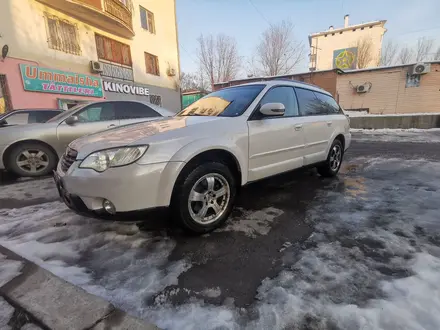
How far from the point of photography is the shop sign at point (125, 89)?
13.3 meters

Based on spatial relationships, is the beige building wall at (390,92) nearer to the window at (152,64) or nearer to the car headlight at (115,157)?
the window at (152,64)

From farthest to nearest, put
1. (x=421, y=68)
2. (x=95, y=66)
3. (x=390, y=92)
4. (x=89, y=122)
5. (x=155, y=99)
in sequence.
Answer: (x=155, y=99) → (x=390, y=92) → (x=421, y=68) → (x=95, y=66) → (x=89, y=122)

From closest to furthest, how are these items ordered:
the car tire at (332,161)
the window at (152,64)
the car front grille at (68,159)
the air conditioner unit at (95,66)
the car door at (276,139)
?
1. the car front grille at (68,159)
2. the car door at (276,139)
3. the car tire at (332,161)
4. the air conditioner unit at (95,66)
5. the window at (152,64)

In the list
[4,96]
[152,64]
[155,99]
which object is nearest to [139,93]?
[155,99]

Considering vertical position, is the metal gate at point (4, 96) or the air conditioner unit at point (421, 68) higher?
the air conditioner unit at point (421, 68)

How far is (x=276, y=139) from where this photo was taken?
301cm

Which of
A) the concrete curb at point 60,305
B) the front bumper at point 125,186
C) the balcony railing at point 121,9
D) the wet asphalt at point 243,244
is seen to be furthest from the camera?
the balcony railing at point 121,9

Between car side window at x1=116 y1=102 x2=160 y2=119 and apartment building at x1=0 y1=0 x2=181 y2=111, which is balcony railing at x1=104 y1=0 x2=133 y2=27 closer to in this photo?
apartment building at x1=0 y1=0 x2=181 y2=111

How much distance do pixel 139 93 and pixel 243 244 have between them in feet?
49.7

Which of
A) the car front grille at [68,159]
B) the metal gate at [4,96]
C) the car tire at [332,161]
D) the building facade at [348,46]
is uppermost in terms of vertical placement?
the building facade at [348,46]

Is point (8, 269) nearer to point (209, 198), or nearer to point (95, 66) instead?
point (209, 198)

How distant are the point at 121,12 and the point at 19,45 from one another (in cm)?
581

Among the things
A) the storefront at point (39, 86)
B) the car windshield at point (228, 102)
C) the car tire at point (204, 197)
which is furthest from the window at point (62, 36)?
the car tire at point (204, 197)

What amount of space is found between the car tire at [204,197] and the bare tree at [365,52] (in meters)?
38.2
